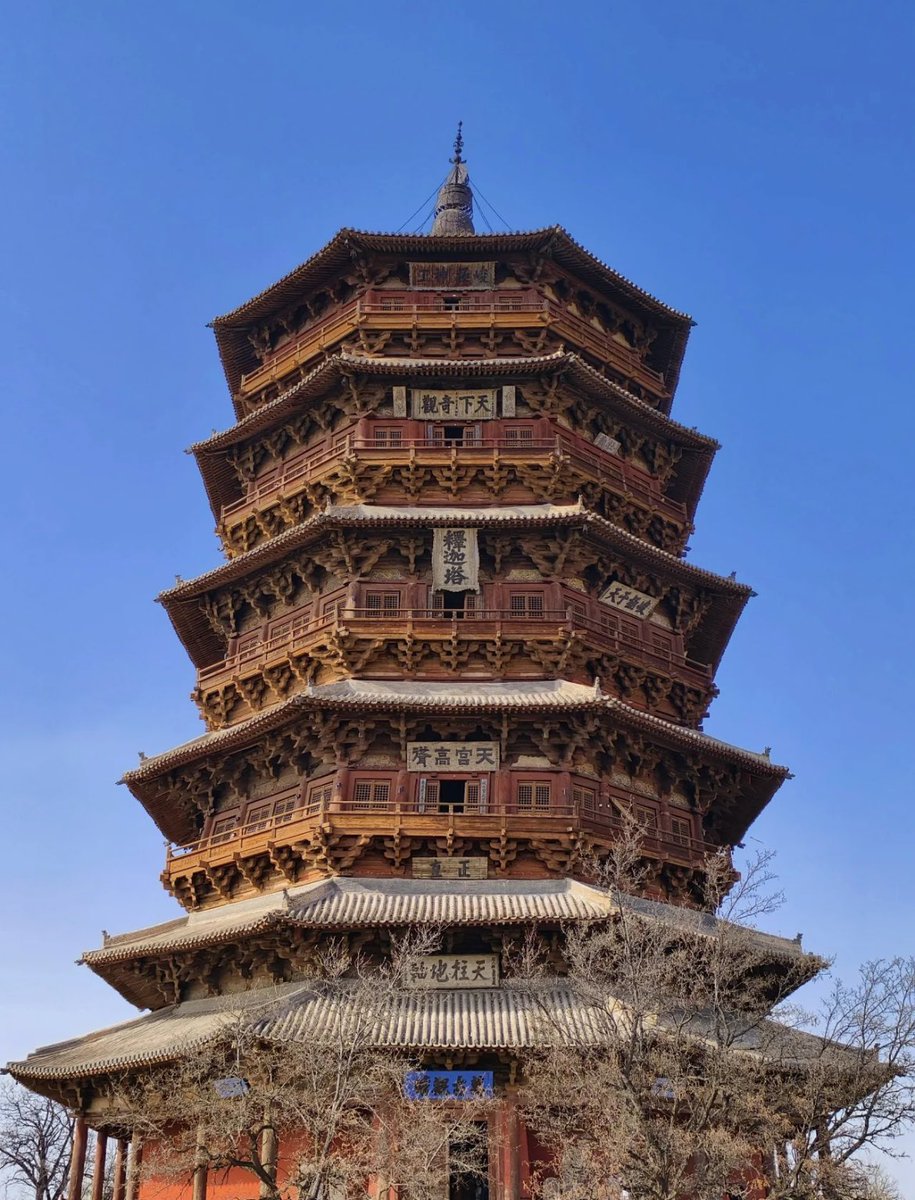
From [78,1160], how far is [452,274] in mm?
17421

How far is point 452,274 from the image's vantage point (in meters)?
25.1

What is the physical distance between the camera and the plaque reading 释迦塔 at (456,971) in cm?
1736

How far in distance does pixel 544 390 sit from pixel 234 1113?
561 inches

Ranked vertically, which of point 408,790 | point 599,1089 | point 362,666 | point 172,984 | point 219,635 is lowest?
point 599,1089

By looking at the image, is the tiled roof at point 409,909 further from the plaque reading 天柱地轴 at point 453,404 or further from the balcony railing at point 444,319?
the balcony railing at point 444,319

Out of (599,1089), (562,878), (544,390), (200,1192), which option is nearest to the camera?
(599,1089)

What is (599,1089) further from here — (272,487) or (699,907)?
(272,487)

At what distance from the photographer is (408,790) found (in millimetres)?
19344

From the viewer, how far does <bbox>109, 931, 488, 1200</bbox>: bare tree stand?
13953mm

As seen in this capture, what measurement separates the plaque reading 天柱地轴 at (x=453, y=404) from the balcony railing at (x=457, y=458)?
55 cm

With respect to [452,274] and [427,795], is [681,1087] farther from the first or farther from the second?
[452,274]

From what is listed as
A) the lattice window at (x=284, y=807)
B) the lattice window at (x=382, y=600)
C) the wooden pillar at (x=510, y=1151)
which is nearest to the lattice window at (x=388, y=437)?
the lattice window at (x=382, y=600)

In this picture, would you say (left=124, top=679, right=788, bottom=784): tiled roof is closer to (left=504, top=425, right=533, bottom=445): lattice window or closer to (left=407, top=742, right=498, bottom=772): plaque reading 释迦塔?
(left=407, top=742, right=498, bottom=772): plaque reading 释迦塔

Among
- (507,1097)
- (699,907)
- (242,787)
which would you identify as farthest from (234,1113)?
(699,907)
